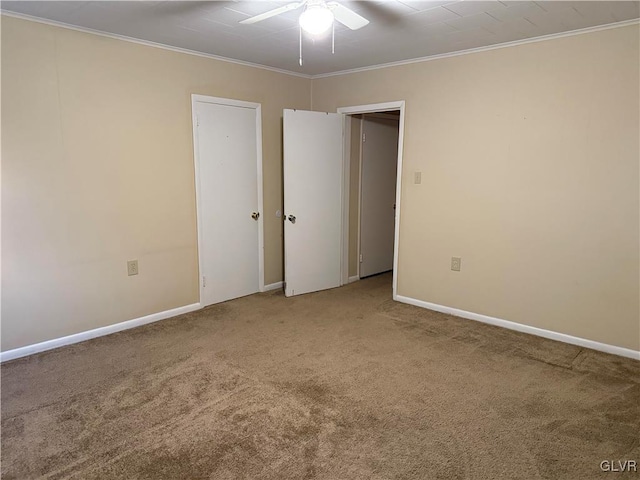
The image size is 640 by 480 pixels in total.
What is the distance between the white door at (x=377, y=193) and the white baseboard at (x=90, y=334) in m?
2.22

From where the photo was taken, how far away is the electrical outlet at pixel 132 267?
350cm

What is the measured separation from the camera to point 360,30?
2.98 meters

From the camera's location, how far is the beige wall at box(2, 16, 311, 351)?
2.88 m

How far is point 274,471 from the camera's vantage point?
6.33 ft

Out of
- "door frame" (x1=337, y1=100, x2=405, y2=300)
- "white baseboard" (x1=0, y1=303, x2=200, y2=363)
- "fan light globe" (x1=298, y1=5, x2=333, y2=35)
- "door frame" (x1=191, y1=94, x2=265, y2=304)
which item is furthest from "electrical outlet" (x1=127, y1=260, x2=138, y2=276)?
"fan light globe" (x1=298, y1=5, x2=333, y2=35)

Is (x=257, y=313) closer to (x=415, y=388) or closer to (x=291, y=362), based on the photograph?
(x=291, y=362)

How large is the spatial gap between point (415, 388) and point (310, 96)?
3.46 meters

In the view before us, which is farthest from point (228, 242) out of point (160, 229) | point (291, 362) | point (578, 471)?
point (578, 471)

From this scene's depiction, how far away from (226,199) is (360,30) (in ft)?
6.55

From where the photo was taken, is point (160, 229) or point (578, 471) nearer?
point (578, 471)

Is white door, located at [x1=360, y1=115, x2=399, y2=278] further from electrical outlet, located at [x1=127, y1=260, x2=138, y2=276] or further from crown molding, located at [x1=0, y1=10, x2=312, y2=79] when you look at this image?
electrical outlet, located at [x1=127, y1=260, x2=138, y2=276]

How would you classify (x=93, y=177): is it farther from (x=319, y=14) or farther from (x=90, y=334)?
(x=319, y=14)

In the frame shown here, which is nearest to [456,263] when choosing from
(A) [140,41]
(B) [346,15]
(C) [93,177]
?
(B) [346,15]

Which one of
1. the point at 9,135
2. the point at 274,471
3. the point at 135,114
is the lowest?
the point at 274,471
